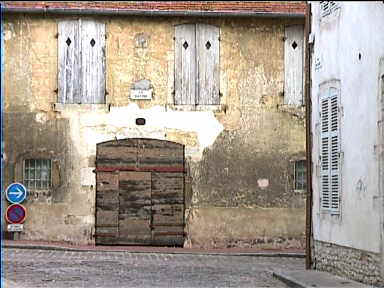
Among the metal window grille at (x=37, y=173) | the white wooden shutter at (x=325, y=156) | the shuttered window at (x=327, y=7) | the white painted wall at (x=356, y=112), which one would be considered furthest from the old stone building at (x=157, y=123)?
the white wooden shutter at (x=325, y=156)

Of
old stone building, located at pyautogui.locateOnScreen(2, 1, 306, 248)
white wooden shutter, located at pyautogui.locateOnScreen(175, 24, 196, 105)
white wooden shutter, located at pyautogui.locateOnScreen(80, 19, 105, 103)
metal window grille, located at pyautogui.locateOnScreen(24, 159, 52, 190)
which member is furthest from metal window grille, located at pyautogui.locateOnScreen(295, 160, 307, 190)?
metal window grille, located at pyautogui.locateOnScreen(24, 159, 52, 190)

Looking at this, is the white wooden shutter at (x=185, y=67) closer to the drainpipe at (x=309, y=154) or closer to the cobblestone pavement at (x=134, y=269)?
the cobblestone pavement at (x=134, y=269)

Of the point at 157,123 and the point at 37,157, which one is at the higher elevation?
the point at 157,123

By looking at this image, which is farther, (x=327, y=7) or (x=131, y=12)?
(x=131, y=12)

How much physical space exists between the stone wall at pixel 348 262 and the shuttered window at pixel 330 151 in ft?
2.27

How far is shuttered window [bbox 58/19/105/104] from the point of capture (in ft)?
66.1

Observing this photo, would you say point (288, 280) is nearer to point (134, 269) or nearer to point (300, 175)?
point (134, 269)

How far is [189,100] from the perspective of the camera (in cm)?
2039

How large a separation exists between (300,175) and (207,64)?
3728 mm

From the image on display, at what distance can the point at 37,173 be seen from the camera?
789 inches

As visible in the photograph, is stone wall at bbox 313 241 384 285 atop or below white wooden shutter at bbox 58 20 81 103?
below

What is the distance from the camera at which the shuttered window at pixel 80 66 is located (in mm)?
20156

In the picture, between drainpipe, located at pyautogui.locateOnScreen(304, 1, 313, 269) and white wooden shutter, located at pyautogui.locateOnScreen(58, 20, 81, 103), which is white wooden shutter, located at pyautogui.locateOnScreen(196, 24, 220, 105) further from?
drainpipe, located at pyautogui.locateOnScreen(304, 1, 313, 269)

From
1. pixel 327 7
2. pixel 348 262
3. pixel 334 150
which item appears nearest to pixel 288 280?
pixel 348 262
